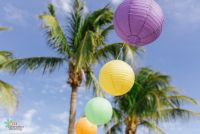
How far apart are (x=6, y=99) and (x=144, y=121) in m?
6.68

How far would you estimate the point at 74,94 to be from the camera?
1412cm

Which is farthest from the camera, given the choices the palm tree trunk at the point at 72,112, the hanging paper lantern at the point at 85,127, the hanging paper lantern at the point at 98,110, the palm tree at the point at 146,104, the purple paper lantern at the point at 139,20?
the palm tree at the point at 146,104

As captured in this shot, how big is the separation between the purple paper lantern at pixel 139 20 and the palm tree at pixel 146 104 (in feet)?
32.6

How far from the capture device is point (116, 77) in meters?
6.87

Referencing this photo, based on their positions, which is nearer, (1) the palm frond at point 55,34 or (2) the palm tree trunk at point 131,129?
(1) the palm frond at point 55,34

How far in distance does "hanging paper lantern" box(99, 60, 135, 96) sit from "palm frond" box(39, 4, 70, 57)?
7021 millimetres

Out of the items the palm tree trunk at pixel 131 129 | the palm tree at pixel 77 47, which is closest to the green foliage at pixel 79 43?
the palm tree at pixel 77 47

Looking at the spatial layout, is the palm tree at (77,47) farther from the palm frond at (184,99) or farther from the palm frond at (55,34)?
the palm frond at (184,99)

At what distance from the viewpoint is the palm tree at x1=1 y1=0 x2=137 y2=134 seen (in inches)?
535

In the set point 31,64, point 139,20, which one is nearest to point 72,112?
point 31,64

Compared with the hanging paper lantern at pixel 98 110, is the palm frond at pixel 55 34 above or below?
above

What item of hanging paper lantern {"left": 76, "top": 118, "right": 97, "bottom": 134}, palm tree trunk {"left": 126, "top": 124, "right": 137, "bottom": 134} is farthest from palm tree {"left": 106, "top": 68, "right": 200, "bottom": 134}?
hanging paper lantern {"left": 76, "top": 118, "right": 97, "bottom": 134}

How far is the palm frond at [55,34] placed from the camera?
44.9 ft

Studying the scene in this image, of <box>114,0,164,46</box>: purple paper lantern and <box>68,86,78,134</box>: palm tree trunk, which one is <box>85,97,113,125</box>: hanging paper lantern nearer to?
<box>114,0,164,46</box>: purple paper lantern
